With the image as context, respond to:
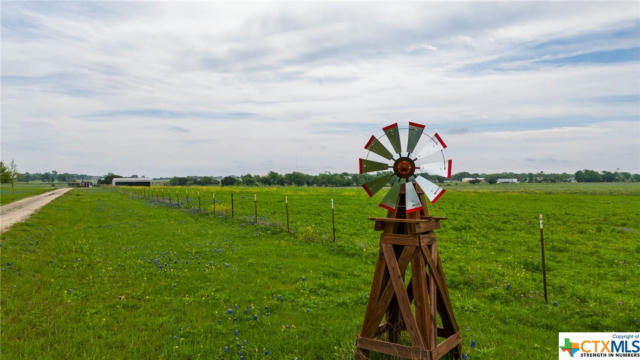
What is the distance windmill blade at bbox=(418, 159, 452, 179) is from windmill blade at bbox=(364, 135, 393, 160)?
59cm

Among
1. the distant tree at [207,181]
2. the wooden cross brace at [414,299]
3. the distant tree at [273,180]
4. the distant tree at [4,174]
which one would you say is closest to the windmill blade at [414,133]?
the wooden cross brace at [414,299]

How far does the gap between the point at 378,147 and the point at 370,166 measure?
1.25ft

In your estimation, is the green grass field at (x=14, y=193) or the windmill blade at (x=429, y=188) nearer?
the windmill blade at (x=429, y=188)

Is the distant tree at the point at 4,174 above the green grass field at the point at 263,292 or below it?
above

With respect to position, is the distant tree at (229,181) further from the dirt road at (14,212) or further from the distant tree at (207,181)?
the dirt road at (14,212)

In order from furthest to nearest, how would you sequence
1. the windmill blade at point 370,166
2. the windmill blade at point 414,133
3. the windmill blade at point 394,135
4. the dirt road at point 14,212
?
the dirt road at point 14,212 < the windmill blade at point 370,166 < the windmill blade at point 394,135 < the windmill blade at point 414,133

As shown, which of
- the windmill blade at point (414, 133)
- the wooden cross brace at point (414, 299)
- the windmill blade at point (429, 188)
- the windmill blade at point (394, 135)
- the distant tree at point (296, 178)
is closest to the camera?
the wooden cross brace at point (414, 299)

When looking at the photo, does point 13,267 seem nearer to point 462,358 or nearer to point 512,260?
point 462,358

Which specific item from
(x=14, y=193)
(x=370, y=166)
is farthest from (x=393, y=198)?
(x=14, y=193)

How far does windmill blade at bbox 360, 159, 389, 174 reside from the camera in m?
6.87

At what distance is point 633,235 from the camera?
71.1ft

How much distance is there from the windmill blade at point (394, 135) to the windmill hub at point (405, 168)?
0.20 m

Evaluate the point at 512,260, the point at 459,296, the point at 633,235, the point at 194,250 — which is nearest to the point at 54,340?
the point at 194,250

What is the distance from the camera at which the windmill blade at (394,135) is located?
6633 millimetres
